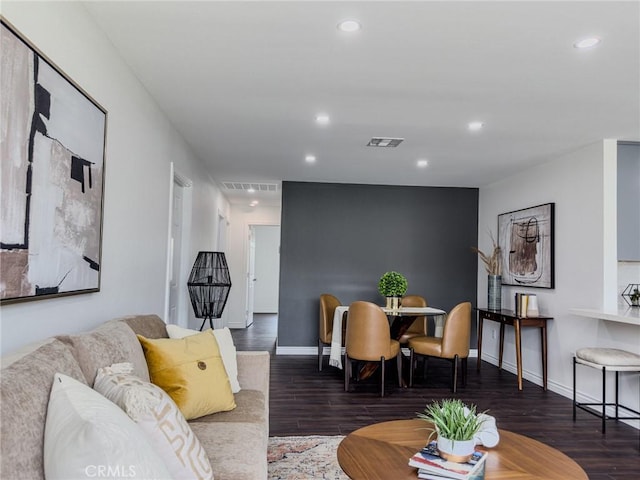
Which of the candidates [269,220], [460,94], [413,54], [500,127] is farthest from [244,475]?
[269,220]

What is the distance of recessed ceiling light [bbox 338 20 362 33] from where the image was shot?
2330 mm

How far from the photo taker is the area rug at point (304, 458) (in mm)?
2688

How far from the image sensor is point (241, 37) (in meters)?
2.51

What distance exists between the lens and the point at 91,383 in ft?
5.27

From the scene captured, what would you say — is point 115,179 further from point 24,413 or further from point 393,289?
point 393,289

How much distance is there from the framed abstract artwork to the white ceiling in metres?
0.74

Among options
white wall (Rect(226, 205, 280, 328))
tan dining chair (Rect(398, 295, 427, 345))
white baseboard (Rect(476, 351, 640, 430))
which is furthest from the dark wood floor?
white wall (Rect(226, 205, 280, 328))

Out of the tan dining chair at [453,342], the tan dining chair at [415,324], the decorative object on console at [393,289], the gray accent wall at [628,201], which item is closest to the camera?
the gray accent wall at [628,201]

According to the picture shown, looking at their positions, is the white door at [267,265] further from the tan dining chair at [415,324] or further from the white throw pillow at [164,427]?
the white throw pillow at [164,427]

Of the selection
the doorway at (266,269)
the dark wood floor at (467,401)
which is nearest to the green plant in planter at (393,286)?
the dark wood floor at (467,401)

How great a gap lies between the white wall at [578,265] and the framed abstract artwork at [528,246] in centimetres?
9

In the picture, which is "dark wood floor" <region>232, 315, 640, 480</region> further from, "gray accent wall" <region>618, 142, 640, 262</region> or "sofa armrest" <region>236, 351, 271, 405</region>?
"gray accent wall" <region>618, 142, 640, 262</region>

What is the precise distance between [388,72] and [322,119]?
1017 millimetres

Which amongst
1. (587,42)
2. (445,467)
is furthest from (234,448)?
(587,42)
